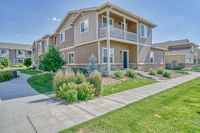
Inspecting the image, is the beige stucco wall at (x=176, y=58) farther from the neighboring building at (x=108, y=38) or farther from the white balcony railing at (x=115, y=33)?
the white balcony railing at (x=115, y=33)

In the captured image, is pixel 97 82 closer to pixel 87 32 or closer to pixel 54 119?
pixel 54 119

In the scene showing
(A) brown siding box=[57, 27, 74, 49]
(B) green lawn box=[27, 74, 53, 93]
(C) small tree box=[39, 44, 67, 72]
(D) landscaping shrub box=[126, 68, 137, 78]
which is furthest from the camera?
(A) brown siding box=[57, 27, 74, 49]

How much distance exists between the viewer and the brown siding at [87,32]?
39.7 feet

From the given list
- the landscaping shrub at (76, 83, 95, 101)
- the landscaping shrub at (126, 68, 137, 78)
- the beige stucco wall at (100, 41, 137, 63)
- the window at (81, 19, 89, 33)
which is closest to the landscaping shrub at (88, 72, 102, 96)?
the landscaping shrub at (76, 83, 95, 101)

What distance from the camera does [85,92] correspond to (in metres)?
5.25

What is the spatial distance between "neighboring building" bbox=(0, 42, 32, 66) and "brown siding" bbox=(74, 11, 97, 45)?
32.8 metres

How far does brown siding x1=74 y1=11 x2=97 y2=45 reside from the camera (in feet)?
39.7

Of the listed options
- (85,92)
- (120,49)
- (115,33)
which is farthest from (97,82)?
(120,49)

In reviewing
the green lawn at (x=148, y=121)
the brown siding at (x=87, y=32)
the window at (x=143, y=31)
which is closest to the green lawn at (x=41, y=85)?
the green lawn at (x=148, y=121)

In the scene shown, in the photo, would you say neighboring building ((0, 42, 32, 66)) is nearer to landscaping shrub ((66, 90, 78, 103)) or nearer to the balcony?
the balcony

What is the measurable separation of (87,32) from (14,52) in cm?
3607

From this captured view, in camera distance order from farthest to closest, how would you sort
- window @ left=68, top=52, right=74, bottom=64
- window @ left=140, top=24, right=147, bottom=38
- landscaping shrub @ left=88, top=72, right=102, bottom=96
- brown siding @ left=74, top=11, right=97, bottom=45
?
window @ left=68, top=52, right=74, bottom=64
window @ left=140, top=24, right=147, bottom=38
brown siding @ left=74, top=11, right=97, bottom=45
landscaping shrub @ left=88, top=72, right=102, bottom=96

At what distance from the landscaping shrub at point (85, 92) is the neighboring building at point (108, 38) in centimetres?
565

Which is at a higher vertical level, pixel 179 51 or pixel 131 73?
pixel 179 51
